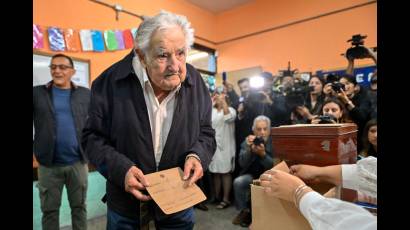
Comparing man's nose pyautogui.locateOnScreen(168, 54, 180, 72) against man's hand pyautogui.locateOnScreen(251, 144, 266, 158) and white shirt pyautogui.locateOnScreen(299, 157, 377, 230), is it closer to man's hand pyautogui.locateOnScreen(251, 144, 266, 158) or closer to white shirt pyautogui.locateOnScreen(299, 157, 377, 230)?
white shirt pyautogui.locateOnScreen(299, 157, 377, 230)

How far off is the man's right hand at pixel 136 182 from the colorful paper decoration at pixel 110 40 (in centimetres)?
257

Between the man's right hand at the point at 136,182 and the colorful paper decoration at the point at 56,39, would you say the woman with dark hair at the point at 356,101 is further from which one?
the colorful paper decoration at the point at 56,39

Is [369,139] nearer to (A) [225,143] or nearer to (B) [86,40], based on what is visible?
(A) [225,143]

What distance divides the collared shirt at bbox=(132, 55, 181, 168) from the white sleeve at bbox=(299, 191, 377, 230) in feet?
1.70

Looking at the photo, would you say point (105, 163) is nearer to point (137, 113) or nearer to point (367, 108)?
point (137, 113)

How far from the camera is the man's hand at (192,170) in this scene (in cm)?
86

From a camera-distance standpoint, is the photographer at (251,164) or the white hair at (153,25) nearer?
the white hair at (153,25)

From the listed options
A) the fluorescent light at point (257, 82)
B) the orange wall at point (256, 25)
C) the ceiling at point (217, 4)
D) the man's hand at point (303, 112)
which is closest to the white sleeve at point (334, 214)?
the man's hand at point (303, 112)

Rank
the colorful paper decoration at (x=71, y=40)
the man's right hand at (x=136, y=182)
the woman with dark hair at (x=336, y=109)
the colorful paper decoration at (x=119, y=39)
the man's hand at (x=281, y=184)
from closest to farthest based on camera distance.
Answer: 1. the man's hand at (x=281, y=184)
2. the man's right hand at (x=136, y=182)
3. the woman with dark hair at (x=336, y=109)
4. the colorful paper decoration at (x=71, y=40)
5. the colorful paper decoration at (x=119, y=39)

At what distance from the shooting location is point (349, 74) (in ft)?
7.11

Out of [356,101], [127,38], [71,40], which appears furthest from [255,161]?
[71,40]

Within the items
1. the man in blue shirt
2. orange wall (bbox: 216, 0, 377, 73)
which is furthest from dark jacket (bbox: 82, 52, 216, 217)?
orange wall (bbox: 216, 0, 377, 73)

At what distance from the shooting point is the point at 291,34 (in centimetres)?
400

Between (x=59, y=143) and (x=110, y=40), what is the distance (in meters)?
1.56
